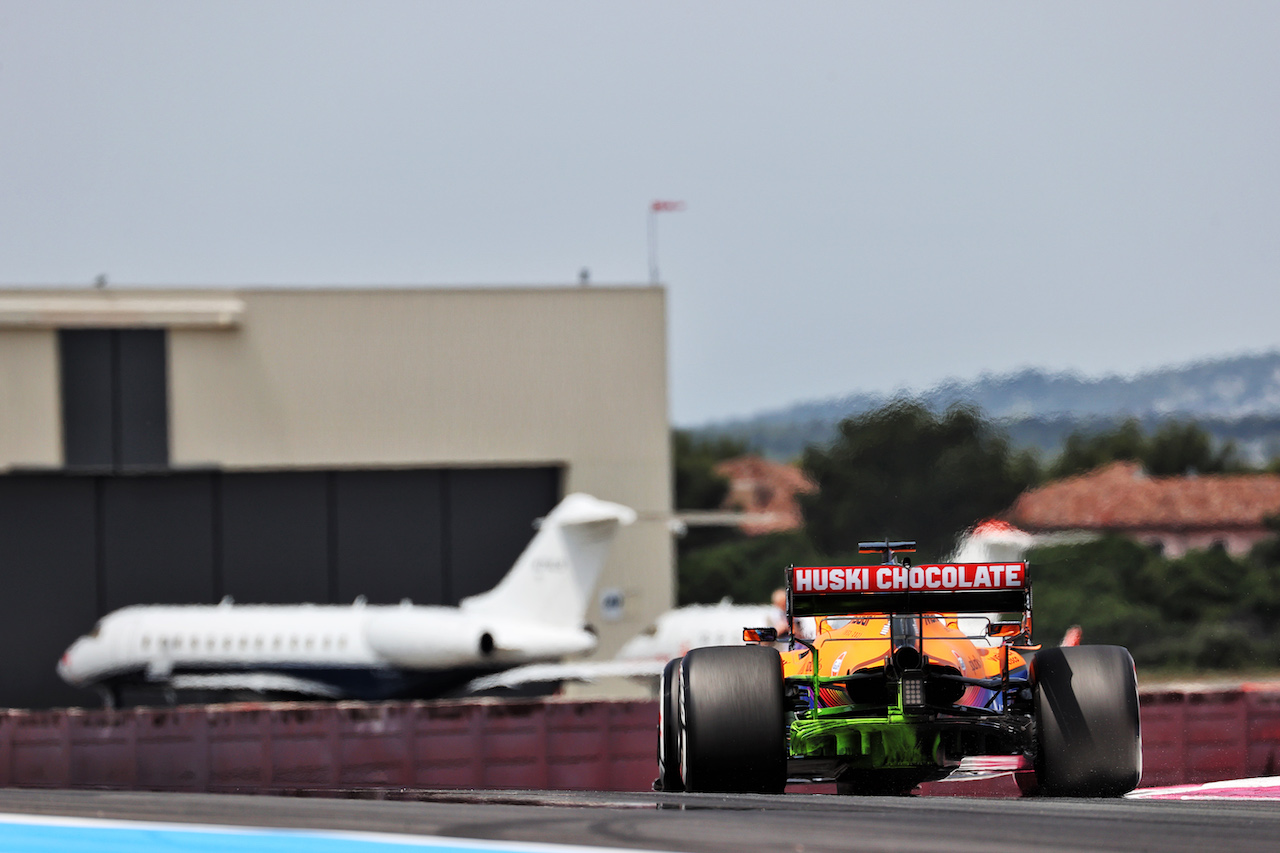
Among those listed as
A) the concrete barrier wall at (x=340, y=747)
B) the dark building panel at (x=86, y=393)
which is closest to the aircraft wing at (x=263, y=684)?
the dark building panel at (x=86, y=393)

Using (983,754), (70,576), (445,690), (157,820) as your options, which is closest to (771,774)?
(983,754)

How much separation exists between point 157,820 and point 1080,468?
3371 centimetres

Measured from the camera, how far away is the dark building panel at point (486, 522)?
133ft

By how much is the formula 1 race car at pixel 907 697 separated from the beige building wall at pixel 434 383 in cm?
2979

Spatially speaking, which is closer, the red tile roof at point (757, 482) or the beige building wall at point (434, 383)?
the beige building wall at point (434, 383)

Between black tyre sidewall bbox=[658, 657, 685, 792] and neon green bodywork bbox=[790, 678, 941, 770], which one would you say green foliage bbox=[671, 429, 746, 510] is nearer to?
black tyre sidewall bbox=[658, 657, 685, 792]

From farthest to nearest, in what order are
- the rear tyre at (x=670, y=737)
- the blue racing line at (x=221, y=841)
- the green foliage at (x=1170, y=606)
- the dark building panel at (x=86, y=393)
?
the green foliage at (x=1170, y=606) → the dark building panel at (x=86, y=393) → the rear tyre at (x=670, y=737) → the blue racing line at (x=221, y=841)

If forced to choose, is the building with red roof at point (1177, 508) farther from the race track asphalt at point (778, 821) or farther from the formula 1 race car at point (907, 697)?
the race track asphalt at point (778, 821)

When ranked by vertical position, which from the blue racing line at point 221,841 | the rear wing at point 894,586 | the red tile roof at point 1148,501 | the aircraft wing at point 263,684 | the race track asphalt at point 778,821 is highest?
the red tile roof at point 1148,501

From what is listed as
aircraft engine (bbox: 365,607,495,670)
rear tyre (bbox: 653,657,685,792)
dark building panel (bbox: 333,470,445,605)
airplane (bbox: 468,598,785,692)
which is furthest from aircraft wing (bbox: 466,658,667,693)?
rear tyre (bbox: 653,657,685,792)

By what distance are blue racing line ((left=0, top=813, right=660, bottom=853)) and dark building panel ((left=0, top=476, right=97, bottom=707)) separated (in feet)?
111

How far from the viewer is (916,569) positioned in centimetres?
919

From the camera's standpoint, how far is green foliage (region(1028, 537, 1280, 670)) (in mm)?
45531

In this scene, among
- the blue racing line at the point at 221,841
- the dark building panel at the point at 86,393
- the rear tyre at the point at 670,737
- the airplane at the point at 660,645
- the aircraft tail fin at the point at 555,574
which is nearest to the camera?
the blue racing line at the point at 221,841
